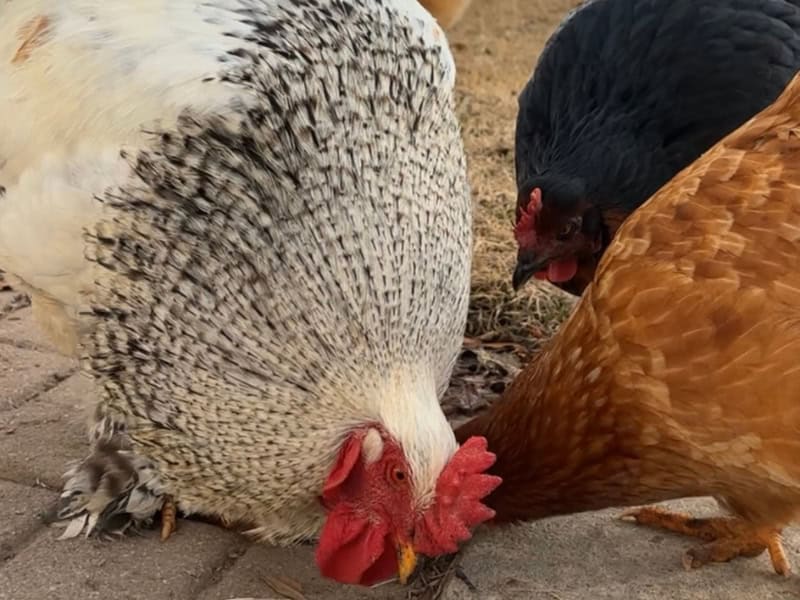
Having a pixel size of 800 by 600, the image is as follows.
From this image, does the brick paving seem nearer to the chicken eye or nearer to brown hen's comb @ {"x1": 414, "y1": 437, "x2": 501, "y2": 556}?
brown hen's comb @ {"x1": 414, "y1": 437, "x2": 501, "y2": 556}

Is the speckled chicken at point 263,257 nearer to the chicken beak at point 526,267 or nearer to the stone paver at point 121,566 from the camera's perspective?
the stone paver at point 121,566

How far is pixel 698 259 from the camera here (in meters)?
1.71

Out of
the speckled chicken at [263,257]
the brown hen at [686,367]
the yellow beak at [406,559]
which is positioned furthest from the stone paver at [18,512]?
the brown hen at [686,367]

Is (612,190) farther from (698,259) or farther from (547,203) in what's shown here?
(698,259)

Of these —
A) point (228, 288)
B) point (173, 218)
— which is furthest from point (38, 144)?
point (228, 288)

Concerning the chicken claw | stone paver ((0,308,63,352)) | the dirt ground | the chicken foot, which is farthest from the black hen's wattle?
stone paver ((0,308,63,352))

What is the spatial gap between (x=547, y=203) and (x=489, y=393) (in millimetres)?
537

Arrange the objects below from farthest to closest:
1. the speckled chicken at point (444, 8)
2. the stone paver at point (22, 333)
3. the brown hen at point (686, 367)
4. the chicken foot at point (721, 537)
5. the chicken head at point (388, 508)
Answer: the speckled chicken at point (444, 8), the stone paver at point (22, 333), the chicken foot at point (721, 537), the chicken head at point (388, 508), the brown hen at point (686, 367)

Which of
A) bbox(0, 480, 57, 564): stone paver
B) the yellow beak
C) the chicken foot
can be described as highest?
the yellow beak

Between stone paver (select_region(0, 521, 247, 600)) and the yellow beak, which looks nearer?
the yellow beak

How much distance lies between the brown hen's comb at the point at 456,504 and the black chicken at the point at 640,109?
1.08 meters

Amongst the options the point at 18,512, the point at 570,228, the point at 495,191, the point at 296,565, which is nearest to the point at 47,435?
the point at 18,512

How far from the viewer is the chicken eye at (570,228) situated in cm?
269

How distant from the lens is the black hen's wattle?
2.65m
